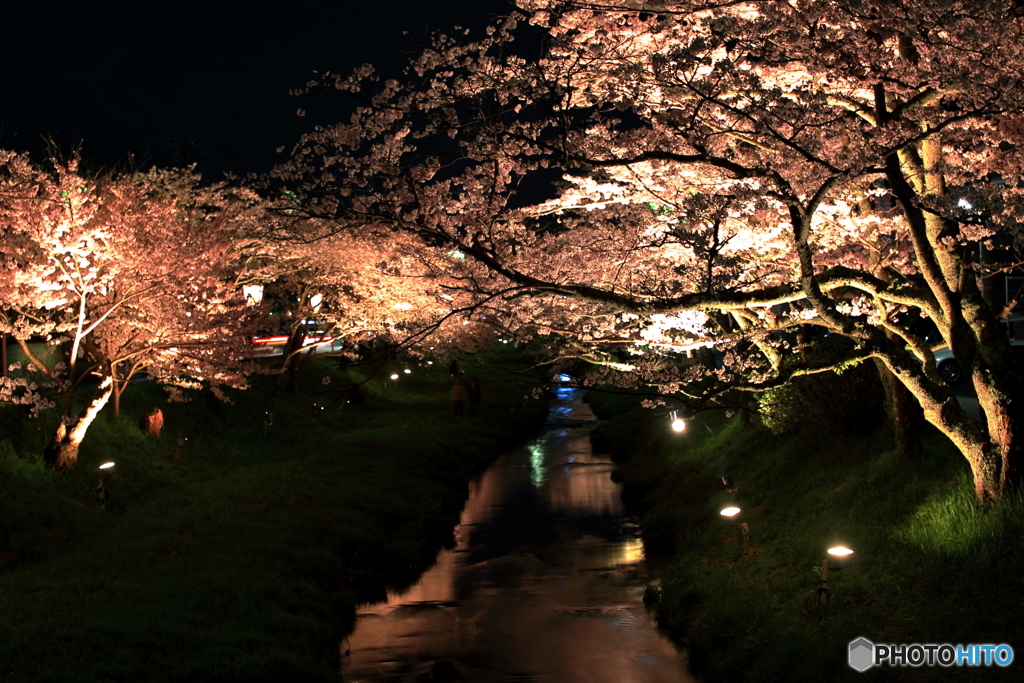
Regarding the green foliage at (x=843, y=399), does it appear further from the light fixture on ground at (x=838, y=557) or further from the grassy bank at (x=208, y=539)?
the grassy bank at (x=208, y=539)

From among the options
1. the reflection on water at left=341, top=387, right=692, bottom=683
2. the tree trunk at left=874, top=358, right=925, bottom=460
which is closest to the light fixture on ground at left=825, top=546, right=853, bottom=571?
the reflection on water at left=341, top=387, right=692, bottom=683

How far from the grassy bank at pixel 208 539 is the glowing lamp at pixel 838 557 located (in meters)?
5.73

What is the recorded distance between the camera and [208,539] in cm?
1257

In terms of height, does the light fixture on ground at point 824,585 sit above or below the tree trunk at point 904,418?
below

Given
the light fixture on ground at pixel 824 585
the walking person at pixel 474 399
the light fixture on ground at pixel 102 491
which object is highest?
the walking person at pixel 474 399

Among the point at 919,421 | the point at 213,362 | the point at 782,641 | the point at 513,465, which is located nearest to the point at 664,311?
the point at 782,641

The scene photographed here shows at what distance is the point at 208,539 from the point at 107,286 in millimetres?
6481

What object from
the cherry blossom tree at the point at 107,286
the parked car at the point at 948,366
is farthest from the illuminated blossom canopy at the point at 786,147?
the parked car at the point at 948,366

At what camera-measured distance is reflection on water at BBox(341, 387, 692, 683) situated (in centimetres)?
1025

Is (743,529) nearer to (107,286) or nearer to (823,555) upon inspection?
(823,555)

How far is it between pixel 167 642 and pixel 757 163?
867 cm

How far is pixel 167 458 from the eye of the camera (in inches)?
700

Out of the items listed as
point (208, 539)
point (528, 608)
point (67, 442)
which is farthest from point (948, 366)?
point (67, 442)

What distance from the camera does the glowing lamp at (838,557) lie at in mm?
8484
